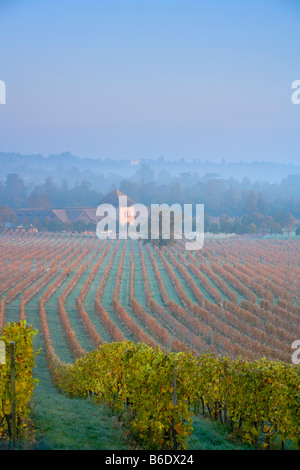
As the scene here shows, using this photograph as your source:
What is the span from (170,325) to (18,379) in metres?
10.6

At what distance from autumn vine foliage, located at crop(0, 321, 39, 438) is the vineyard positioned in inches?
48.4

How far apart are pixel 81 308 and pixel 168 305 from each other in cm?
346

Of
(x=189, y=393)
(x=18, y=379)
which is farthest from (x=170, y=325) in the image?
(x=18, y=379)

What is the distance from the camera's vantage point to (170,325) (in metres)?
15.3

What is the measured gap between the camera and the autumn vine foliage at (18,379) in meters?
4.84

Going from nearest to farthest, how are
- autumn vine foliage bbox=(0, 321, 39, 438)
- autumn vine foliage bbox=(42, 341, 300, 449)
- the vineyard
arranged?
1. autumn vine foliage bbox=(0, 321, 39, 438)
2. autumn vine foliage bbox=(42, 341, 300, 449)
3. the vineyard

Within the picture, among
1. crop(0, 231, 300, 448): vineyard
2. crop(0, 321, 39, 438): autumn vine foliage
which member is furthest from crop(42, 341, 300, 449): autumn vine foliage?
crop(0, 321, 39, 438): autumn vine foliage

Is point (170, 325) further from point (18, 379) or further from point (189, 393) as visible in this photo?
point (18, 379)

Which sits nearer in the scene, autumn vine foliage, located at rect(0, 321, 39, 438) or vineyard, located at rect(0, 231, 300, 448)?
autumn vine foliage, located at rect(0, 321, 39, 438)

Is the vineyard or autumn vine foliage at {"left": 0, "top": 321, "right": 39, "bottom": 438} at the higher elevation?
autumn vine foliage at {"left": 0, "top": 321, "right": 39, "bottom": 438}

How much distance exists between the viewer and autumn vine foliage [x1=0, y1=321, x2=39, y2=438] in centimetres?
484

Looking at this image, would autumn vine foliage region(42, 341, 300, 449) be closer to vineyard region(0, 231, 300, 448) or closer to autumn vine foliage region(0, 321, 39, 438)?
vineyard region(0, 231, 300, 448)

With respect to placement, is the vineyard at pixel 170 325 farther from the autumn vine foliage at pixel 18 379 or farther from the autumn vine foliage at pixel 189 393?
the autumn vine foliage at pixel 18 379

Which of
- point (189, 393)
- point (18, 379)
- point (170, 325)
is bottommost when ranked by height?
point (170, 325)
